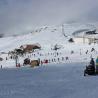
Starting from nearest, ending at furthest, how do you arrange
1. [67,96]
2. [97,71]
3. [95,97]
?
[95,97]
[67,96]
[97,71]

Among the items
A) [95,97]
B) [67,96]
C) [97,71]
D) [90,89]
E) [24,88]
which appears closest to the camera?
[95,97]

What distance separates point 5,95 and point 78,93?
2.58 meters

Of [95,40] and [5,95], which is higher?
[95,40]

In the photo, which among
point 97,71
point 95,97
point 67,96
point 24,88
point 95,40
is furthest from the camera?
point 95,40

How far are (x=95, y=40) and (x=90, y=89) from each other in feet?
266

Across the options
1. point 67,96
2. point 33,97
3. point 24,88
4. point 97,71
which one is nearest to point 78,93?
point 67,96

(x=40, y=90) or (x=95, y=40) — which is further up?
(x=95, y=40)

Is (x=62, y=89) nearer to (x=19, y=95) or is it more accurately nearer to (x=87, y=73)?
(x=19, y=95)

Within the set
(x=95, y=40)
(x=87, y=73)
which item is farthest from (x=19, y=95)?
(x=95, y=40)

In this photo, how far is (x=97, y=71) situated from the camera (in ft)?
80.3

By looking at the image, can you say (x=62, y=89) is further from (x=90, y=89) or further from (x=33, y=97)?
(x=33, y=97)

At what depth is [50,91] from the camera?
1717 centimetres

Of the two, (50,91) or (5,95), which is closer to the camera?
(5,95)

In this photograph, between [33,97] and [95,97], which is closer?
[95,97]
